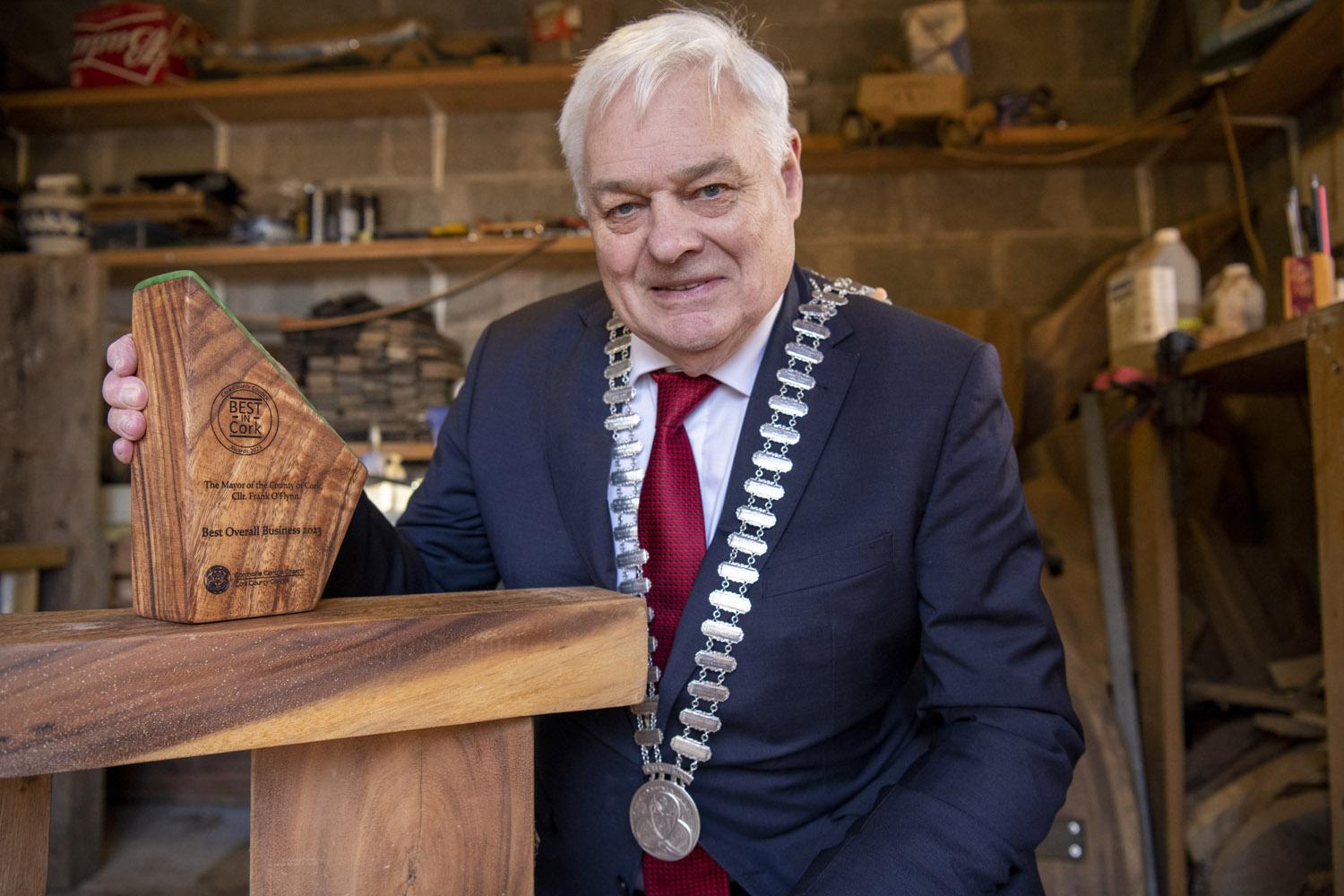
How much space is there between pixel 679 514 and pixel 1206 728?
1479 millimetres

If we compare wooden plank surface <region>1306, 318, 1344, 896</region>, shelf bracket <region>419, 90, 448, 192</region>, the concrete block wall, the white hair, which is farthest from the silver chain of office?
shelf bracket <region>419, 90, 448, 192</region>

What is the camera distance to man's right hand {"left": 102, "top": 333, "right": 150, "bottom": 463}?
0.67 meters

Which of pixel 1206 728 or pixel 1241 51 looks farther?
pixel 1241 51

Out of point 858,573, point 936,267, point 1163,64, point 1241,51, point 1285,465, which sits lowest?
point 858,573

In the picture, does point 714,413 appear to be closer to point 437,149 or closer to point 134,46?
point 437,149

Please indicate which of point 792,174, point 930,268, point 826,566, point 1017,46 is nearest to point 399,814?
point 826,566

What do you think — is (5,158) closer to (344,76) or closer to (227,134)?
(227,134)

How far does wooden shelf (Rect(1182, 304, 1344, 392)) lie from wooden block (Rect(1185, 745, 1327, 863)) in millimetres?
626

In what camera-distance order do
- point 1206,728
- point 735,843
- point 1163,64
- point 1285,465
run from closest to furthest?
point 735,843
point 1206,728
point 1285,465
point 1163,64

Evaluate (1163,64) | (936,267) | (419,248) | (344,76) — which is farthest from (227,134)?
(1163,64)

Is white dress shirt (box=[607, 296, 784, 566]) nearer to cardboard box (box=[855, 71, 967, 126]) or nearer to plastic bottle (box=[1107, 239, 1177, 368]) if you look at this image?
plastic bottle (box=[1107, 239, 1177, 368])

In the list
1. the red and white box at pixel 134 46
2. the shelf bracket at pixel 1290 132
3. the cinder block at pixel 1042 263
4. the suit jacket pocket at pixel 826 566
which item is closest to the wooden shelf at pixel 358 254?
the red and white box at pixel 134 46

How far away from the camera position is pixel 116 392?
2.19ft

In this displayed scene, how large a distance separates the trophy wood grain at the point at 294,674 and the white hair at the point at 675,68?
0.53m
